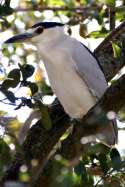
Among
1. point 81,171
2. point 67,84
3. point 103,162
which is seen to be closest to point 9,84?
point 81,171

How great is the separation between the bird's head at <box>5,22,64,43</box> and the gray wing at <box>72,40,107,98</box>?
1.02 feet

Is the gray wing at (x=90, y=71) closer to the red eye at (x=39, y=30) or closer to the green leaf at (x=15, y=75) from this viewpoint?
the red eye at (x=39, y=30)

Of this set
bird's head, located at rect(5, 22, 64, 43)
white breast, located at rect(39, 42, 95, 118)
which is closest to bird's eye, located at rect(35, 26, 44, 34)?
bird's head, located at rect(5, 22, 64, 43)

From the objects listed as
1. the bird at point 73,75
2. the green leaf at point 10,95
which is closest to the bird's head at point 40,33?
the bird at point 73,75

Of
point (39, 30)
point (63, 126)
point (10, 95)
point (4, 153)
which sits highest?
point (10, 95)

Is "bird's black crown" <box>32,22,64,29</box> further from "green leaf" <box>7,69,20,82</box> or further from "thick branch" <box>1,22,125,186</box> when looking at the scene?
"green leaf" <box>7,69,20,82</box>

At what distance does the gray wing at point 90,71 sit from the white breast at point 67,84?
1.3 inches

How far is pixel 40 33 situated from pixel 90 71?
504 millimetres

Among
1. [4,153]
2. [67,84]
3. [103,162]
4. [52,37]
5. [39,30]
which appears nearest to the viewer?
[4,153]

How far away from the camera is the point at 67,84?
11.0 feet

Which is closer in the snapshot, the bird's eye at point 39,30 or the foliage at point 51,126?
the foliage at point 51,126

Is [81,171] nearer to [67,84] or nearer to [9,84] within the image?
[9,84]

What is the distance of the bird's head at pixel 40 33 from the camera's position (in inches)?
137

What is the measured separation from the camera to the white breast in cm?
334
